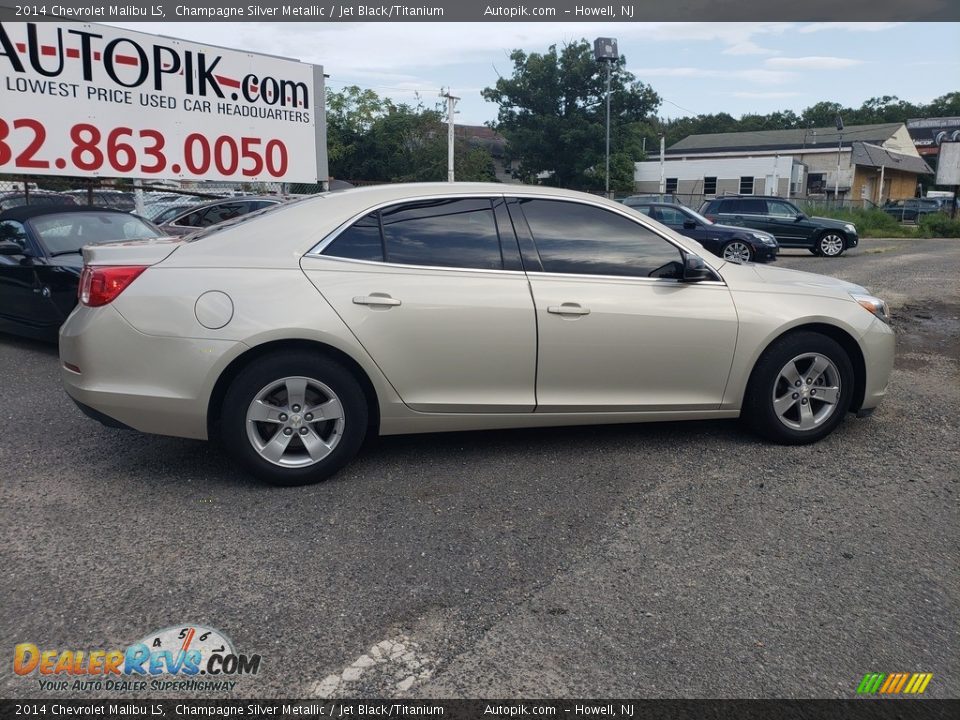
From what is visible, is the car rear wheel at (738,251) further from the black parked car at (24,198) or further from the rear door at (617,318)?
the rear door at (617,318)

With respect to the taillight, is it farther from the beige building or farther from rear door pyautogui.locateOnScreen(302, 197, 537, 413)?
the beige building

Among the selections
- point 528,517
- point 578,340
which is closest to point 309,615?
point 528,517

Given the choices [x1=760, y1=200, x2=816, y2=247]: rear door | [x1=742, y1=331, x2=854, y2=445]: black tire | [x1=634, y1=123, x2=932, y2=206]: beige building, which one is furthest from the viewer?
[x1=634, y1=123, x2=932, y2=206]: beige building

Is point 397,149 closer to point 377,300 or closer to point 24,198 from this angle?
point 24,198

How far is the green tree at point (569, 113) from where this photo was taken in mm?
50156

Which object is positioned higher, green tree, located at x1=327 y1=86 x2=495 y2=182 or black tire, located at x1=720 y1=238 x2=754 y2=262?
green tree, located at x1=327 y1=86 x2=495 y2=182

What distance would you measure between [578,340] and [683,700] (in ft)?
7.62

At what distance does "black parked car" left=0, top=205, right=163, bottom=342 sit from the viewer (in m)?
7.32

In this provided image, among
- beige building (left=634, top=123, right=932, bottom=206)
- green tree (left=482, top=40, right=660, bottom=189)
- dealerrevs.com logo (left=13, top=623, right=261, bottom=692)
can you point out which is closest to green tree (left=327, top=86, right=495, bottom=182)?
green tree (left=482, top=40, right=660, bottom=189)

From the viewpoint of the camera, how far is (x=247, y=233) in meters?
4.35

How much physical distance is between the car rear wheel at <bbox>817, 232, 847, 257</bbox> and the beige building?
18.9m

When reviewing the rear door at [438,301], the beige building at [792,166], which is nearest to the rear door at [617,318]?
the rear door at [438,301]

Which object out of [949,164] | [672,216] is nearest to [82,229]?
[672,216]

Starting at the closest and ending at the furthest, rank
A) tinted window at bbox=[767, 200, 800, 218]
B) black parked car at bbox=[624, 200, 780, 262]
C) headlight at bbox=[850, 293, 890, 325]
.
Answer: headlight at bbox=[850, 293, 890, 325], black parked car at bbox=[624, 200, 780, 262], tinted window at bbox=[767, 200, 800, 218]
